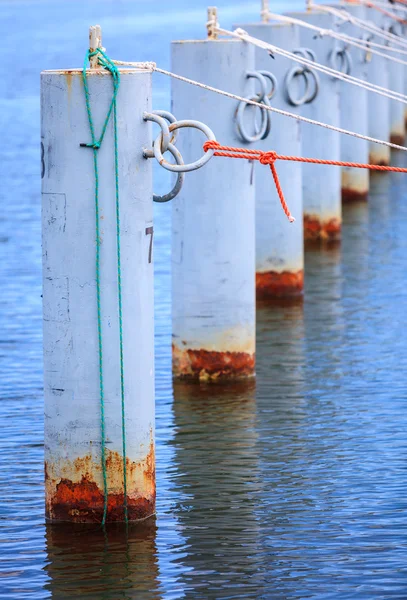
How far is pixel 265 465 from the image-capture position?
11.3m

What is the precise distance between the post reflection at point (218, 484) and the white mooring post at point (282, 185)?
11.9 ft

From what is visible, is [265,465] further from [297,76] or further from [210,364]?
[297,76]

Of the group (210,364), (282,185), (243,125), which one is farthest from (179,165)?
(282,185)

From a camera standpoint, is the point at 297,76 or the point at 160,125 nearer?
the point at 160,125

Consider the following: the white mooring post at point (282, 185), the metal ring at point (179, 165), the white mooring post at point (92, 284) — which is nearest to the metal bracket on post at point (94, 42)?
the white mooring post at point (92, 284)

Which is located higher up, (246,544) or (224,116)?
(224,116)

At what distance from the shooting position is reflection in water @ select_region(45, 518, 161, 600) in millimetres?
8906

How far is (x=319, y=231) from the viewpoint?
70.2ft

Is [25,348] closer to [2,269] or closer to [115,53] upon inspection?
[2,269]

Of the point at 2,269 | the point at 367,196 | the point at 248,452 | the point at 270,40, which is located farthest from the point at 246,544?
the point at 367,196

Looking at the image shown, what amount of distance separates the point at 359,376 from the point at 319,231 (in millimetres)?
7563

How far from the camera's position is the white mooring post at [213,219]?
1310 cm

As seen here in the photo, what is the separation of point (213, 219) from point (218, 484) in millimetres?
3105

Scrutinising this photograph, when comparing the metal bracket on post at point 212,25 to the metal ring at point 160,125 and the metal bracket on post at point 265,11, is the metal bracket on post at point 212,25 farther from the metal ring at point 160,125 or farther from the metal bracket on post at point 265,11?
the metal ring at point 160,125
